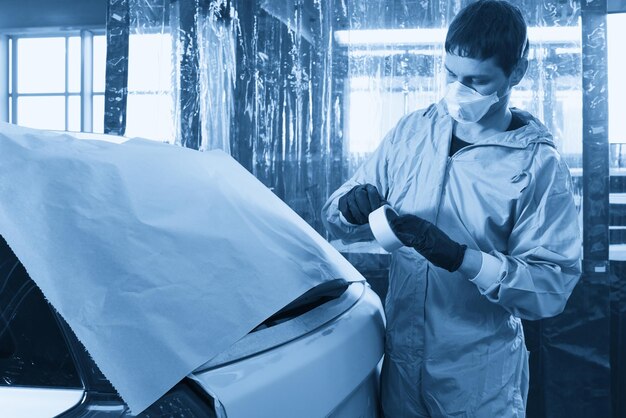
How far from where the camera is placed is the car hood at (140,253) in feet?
3.00

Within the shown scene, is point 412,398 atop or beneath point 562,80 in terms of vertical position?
beneath

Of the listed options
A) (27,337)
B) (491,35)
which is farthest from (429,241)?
(27,337)

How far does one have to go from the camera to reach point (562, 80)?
3020 mm

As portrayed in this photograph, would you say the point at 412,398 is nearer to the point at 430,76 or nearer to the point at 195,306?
the point at 195,306

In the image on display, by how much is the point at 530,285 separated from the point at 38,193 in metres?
1.06

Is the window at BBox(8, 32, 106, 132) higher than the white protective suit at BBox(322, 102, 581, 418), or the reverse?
the window at BBox(8, 32, 106, 132)

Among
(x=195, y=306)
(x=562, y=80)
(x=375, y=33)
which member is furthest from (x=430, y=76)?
(x=195, y=306)

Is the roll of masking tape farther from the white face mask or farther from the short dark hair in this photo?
the short dark hair

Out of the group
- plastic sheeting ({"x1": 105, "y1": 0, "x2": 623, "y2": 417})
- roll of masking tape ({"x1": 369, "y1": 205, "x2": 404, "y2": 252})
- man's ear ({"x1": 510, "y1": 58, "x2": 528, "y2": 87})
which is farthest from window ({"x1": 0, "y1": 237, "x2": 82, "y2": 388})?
plastic sheeting ({"x1": 105, "y1": 0, "x2": 623, "y2": 417})

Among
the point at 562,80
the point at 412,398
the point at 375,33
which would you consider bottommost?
the point at 412,398

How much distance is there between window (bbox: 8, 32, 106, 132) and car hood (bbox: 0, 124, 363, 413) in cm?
948

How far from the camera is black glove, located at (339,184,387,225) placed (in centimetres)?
156

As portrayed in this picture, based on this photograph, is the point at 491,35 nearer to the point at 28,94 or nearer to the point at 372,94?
the point at 372,94

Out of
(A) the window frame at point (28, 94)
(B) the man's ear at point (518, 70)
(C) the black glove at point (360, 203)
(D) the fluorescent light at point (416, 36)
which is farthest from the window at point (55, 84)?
(B) the man's ear at point (518, 70)
